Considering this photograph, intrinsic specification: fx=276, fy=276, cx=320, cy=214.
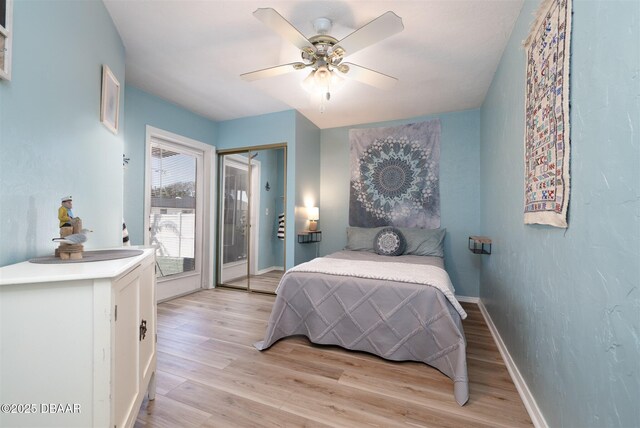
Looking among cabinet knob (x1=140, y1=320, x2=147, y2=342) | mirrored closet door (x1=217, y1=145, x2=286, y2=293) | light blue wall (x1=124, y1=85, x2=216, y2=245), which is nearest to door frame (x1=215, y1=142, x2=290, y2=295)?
mirrored closet door (x1=217, y1=145, x2=286, y2=293)

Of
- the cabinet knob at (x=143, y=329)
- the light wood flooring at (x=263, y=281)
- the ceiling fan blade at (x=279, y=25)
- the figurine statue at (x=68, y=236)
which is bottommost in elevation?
the light wood flooring at (x=263, y=281)

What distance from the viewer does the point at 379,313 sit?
6.95 feet

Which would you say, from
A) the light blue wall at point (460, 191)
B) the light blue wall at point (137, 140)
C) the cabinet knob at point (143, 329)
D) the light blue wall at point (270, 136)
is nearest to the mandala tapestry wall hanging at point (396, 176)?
the light blue wall at point (460, 191)

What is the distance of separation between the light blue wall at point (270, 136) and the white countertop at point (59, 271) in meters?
2.71

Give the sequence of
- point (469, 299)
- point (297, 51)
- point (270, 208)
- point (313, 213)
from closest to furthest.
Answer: point (297, 51), point (469, 299), point (270, 208), point (313, 213)

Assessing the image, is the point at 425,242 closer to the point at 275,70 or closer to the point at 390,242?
the point at 390,242

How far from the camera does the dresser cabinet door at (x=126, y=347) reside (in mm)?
983

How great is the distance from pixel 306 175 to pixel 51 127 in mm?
2948

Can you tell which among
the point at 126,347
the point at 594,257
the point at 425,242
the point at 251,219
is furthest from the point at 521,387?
the point at 251,219

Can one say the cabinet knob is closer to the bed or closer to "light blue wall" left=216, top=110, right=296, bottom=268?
the bed

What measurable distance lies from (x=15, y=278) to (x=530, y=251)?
7.56 feet

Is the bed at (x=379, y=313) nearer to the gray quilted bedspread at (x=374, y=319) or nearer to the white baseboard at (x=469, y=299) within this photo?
the gray quilted bedspread at (x=374, y=319)

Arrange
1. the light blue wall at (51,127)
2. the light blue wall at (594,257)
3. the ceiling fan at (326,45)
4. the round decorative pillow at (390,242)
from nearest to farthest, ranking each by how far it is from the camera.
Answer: the light blue wall at (594,257), the light blue wall at (51,127), the ceiling fan at (326,45), the round decorative pillow at (390,242)

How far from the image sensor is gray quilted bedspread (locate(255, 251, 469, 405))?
75.3 inches
